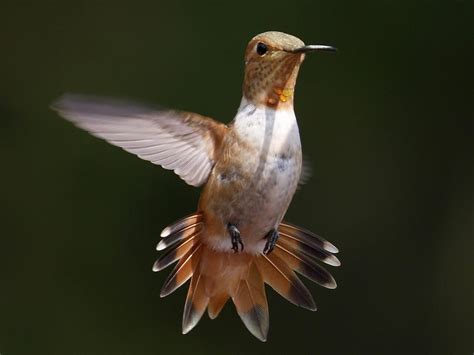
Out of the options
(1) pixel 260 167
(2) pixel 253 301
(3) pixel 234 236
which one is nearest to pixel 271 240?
(3) pixel 234 236

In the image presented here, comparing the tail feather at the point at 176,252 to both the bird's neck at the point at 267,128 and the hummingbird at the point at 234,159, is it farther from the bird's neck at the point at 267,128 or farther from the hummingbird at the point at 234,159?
the bird's neck at the point at 267,128

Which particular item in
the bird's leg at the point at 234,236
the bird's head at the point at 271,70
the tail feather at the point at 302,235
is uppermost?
the bird's head at the point at 271,70

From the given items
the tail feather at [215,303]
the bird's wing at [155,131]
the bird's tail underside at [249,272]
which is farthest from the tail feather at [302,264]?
the bird's wing at [155,131]

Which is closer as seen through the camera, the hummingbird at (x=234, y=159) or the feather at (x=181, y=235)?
the hummingbird at (x=234, y=159)

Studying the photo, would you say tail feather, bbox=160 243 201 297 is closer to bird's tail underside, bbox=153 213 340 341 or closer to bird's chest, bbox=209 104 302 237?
bird's tail underside, bbox=153 213 340 341

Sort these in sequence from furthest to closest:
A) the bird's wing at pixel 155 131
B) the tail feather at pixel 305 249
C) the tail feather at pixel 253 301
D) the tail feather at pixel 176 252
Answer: the tail feather at pixel 253 301 < the tail feather at pixel 305 249 < the tail feather at pixel 176 252 < the bird's wing at pixel 155 131

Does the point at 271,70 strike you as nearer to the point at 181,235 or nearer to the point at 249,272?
the point at 181,235

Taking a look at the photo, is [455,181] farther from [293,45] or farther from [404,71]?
[293,45]

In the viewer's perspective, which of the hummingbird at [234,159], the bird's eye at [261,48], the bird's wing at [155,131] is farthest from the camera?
the bird's eye at [261,48]
